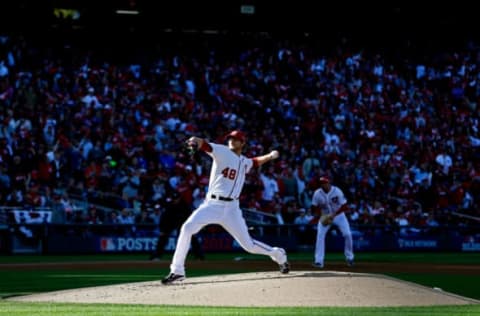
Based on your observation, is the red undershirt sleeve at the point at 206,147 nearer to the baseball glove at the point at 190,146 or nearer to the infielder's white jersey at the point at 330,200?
the baseball glove at the point at 190,146

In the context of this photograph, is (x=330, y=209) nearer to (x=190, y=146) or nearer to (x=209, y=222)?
(x=209, y=222)

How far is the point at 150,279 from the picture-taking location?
1897cm

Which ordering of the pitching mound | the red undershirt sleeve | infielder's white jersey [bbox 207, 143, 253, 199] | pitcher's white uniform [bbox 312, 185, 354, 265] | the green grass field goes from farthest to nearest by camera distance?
1. pitcher's white uniform [bbox 312, 185, 354, 265]
2. infielder's white jersey [bbox 207, 143, 253, 199]
3. the red undershirt sleeve
4. the pitching mound
5. the green grass field

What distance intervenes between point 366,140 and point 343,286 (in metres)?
21.6

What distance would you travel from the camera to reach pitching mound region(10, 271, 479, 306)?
1330 centimetres

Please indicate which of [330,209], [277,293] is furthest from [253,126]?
[277,293]

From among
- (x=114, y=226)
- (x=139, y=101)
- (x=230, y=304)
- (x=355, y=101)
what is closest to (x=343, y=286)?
(x=230, y=304)

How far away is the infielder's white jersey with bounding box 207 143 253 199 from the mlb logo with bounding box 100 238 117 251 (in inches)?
585

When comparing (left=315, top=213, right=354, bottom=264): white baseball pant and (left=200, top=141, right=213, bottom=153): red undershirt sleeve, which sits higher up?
(left=200, top=141, right=213, bottom=153): red undershirt sleeve

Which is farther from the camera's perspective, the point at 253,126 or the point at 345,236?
the point at 253,126

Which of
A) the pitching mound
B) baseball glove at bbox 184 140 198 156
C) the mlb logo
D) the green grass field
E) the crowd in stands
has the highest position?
the crowd in stands

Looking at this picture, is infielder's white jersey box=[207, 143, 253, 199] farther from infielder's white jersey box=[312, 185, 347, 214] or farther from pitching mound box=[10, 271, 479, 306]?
infielder's white jersey box=[312, 185, 347, 214]

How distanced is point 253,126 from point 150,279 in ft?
52.0

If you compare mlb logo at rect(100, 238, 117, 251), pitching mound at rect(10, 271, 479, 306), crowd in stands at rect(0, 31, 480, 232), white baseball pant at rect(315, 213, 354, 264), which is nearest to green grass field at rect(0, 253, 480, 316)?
pitching mound at rect(10, 271, 479, 306)
